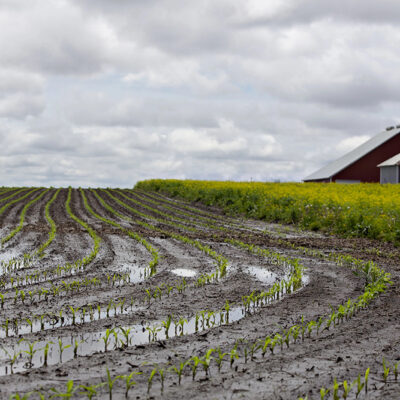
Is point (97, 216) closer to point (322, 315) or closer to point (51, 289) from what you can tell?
point (51, 289)

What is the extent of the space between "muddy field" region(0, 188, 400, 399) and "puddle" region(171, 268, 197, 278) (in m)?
0.05

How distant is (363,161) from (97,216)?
29.1 meters

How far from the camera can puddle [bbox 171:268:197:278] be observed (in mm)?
10719

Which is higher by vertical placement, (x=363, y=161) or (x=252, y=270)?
(x=363, y=161)

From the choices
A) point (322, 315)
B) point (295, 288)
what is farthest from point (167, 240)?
point (322, 315)

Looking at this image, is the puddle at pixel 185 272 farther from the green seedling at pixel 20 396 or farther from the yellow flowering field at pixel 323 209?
the yellow flowering field at pixel 323 209

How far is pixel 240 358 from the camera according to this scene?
18.7 feet

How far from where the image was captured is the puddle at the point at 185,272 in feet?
35.2

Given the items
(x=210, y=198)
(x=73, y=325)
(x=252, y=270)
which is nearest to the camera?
(x=73, y=325)

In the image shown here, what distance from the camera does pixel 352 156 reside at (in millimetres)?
49625

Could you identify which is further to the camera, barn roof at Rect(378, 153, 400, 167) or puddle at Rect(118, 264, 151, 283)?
barn roof at Rect(378, 153, 400, 167)

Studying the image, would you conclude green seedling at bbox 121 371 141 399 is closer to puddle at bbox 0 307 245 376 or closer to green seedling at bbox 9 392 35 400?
green seedling at bbox 9 392 35 400

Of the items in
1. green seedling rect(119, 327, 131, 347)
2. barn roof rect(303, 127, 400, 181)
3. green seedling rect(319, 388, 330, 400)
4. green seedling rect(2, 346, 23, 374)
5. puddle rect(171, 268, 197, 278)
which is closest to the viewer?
green seedling rect(319, 388, 330, 400)

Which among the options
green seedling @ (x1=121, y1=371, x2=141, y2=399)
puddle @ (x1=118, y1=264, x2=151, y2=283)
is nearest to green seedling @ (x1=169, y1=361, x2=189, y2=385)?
green seedling @ (x1=121, y1=371, x2=141, y2=399)
